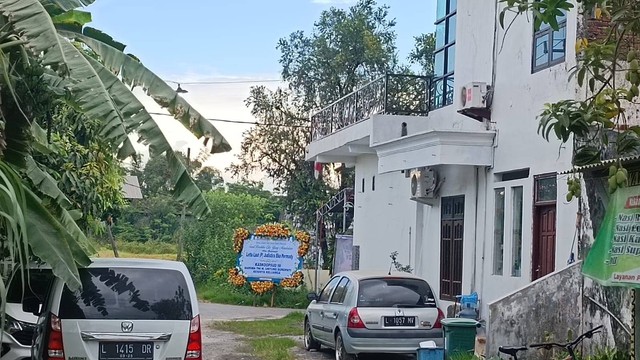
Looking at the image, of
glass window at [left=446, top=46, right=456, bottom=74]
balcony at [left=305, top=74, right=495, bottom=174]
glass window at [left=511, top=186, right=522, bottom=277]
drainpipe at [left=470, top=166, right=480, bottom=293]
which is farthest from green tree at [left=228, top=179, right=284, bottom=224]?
glass window at [left=511, top=186, right=522, bottom=277]

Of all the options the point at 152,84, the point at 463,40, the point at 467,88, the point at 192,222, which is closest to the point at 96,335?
the point at 152,84

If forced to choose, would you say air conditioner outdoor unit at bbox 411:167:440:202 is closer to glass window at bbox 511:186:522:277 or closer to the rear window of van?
glass window at bbox 511:186:522:277

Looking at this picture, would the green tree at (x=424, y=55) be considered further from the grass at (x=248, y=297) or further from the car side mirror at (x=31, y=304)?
the car side mirror at (x=31, y=304)

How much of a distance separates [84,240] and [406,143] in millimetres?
9275

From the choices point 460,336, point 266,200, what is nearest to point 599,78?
point 460,336

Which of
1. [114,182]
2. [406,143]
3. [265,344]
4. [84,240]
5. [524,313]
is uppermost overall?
[406,143]

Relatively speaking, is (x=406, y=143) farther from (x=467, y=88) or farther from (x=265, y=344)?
(x=265, y=344)

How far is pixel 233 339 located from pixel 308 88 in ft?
65.9

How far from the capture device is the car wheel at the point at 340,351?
14578mm

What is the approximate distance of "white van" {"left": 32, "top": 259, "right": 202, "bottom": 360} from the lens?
970 centimetres

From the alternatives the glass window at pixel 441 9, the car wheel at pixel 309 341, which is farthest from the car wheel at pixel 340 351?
the glass window at pixel 441 9

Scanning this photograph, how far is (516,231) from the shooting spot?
16344 mm

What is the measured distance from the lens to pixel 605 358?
396 inches

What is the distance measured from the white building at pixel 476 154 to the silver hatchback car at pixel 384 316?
7.39 feet
